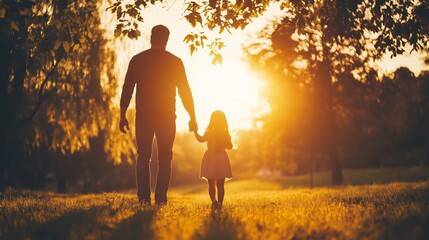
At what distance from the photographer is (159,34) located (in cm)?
869

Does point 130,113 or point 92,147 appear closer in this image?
point 130,113

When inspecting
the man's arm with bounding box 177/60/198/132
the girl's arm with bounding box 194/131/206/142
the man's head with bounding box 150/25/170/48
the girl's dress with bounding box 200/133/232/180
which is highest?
the man's head with bounding box 150/25/170/48

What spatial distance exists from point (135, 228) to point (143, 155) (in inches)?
118

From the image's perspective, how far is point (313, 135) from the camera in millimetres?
32844

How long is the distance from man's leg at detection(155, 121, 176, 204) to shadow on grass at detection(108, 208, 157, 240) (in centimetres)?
236

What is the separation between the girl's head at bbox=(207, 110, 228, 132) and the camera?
30.8ft

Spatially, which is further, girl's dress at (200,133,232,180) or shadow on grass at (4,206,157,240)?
girl's dress at (200,133,232,180)

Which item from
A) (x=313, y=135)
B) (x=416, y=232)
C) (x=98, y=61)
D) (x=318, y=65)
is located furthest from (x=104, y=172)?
(x=416, y=232)

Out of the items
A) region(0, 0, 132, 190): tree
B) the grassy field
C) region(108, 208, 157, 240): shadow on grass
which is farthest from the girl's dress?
region(0, 0, 132, 190): tree

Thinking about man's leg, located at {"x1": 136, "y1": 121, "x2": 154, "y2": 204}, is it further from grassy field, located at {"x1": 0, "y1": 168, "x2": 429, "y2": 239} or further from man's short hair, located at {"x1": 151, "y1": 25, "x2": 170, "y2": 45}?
grassy field, located at {"x1": 0, "y1": 168, "x2": 429, "y2": 239}

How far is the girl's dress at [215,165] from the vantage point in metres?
9.26

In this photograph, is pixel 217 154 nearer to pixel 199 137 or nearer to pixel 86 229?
pixel 199 137

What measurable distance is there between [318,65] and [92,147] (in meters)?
36.4

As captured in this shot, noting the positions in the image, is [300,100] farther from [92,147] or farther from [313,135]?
[92,147]
